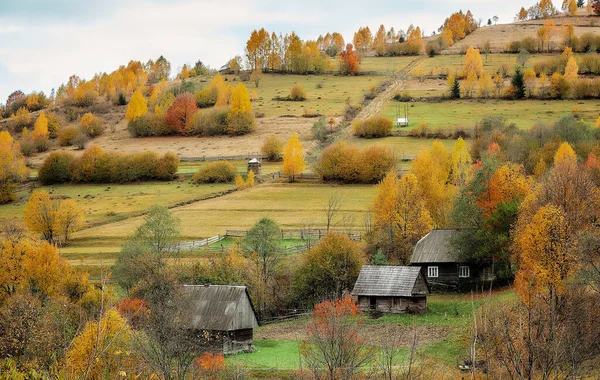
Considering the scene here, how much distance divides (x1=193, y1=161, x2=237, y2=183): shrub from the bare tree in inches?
682

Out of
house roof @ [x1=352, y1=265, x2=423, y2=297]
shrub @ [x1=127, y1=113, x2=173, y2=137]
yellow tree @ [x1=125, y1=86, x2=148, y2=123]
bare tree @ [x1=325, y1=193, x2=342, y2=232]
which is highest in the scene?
yellow tree @ [x1=125, y1=86, x2=148, y2=123]

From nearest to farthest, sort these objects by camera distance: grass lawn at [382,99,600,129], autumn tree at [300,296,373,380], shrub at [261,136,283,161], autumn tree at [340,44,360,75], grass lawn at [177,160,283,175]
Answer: autumn tree at [300,296,373,380]
grass lawn at [177,160,283,175]
shrub at [261,136,283,161]
grass lawn at [382,99,600,129]
autumn tree at [340,44,360,75]

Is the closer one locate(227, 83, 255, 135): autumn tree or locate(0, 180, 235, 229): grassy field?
locate(0, 180, 235, 229): grassy field

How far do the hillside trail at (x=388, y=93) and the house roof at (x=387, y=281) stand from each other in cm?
6899

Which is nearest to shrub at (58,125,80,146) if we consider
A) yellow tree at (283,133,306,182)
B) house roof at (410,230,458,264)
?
yellow tree at (283,133,306,182)

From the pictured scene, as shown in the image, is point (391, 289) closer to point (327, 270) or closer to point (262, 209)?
point (327, 270)

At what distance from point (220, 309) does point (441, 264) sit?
1861 cm

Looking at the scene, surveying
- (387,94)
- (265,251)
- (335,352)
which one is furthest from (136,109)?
(335,352)

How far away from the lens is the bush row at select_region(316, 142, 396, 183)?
93625 millimetres

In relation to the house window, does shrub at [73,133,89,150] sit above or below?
above

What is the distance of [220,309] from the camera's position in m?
45.5

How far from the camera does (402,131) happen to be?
380 feet

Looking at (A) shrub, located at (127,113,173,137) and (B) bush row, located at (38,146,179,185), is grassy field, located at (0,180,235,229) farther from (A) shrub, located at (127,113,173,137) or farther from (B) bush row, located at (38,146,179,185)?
(A) shrub, located at (127,113,173,137)

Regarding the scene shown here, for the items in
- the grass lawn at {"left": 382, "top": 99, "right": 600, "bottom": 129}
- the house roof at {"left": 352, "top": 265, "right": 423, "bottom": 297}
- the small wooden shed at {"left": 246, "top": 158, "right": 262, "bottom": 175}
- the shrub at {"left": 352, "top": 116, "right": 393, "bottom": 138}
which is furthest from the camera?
the shrub at {"left": 352, "top": 116, "right": 393, "bottom": 138}
